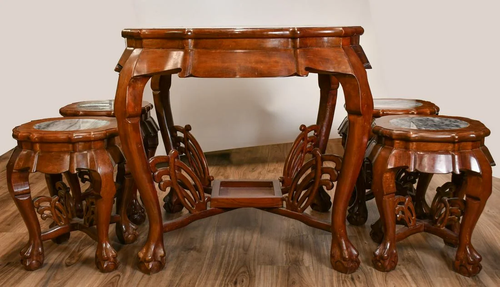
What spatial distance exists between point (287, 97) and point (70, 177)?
5.57ft

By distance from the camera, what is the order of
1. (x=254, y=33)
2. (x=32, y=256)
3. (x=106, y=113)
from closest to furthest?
1. (x=254, y=33)
2. (x=32, y=256)
3. (x=106, y=113)

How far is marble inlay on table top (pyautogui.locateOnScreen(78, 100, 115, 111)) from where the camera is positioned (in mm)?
2617

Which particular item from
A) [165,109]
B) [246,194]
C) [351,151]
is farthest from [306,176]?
[165,109]

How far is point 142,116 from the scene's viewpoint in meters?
2.67

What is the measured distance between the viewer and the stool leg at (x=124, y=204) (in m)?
2.41

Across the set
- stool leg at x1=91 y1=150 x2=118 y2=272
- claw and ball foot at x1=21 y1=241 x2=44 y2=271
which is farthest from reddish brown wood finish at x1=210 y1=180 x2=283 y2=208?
claw and ball foot at x1=21 y1=241 x2=44 y2=271

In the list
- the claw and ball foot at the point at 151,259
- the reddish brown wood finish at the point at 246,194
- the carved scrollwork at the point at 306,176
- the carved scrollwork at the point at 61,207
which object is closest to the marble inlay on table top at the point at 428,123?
the carved scrollwork at the point at 306,176

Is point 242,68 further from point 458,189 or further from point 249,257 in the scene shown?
point 458,189

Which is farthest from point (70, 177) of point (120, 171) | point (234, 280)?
point (234, 280)

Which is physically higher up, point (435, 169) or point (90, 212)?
point (435, 169)

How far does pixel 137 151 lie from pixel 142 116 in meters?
0.54

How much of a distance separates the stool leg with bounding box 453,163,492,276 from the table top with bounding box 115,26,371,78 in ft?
1.86

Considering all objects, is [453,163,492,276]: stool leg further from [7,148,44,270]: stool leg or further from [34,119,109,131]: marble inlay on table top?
[7,148,44,270]: stool leg

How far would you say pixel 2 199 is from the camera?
10.1ft
